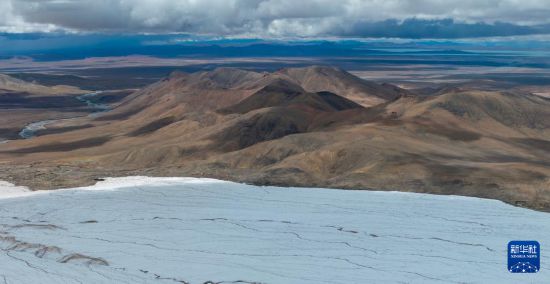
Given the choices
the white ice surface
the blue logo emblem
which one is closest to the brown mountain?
the white ice surface

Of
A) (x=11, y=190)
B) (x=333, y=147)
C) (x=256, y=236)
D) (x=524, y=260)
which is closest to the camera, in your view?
(x=524, y=260)

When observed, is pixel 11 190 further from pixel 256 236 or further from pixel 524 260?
pixel 524 260

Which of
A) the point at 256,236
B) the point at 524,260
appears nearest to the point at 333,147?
the point at 256,236

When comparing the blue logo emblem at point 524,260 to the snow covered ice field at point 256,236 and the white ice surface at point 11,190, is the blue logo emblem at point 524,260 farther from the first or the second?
the white ice surface at point 11,190

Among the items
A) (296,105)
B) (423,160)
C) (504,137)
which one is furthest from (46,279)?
(296,105)

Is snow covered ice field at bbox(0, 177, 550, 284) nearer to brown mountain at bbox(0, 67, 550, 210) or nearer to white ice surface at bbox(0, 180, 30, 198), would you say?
white ice surface at bbox(0, 180, 30, 198)

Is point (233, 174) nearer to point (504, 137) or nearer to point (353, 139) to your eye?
point (353, 139)
